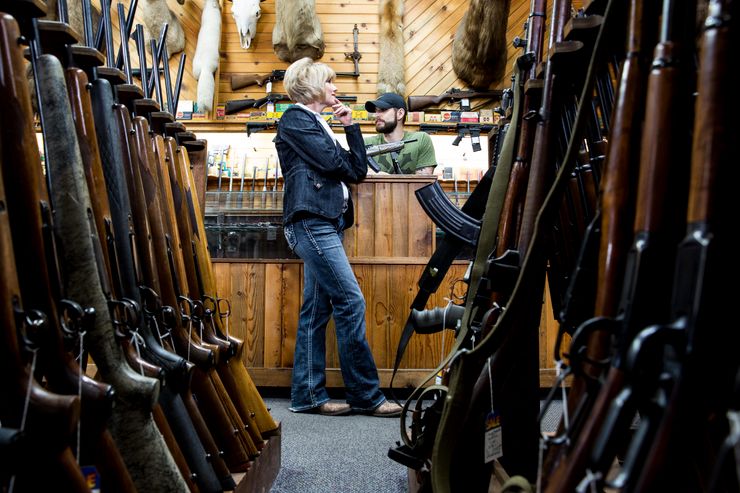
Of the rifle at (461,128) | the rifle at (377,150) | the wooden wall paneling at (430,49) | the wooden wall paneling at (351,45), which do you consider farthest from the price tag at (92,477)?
the wooden wall paneling at (430,49)

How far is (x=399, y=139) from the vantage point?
166 inches

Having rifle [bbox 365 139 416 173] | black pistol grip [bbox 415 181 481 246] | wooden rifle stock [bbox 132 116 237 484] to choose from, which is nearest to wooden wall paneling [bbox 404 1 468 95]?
rifle [bbox 365 139 416 173]

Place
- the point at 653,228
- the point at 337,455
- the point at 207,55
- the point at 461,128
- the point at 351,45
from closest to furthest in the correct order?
the point at 653,228 < the point at 337,455 < the point at 461,128 < the point at 207,55 < the point at 351,45

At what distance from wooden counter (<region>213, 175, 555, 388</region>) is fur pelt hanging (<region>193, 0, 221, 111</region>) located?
2498 millimetres

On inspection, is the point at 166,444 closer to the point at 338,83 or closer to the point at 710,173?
the point at 710,173

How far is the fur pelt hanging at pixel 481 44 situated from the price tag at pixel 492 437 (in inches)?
171

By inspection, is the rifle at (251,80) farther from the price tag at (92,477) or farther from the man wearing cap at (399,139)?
the price tag at (92,477)

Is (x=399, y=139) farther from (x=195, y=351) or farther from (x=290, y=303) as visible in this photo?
(x=195, y=351)

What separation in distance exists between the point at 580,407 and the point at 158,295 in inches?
41.1

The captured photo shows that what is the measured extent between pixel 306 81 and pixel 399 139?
Result: 60.8 inches

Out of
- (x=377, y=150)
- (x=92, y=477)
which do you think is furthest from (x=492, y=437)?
(x=377, y=150)

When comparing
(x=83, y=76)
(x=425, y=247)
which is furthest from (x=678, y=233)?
(x=425, y=247)

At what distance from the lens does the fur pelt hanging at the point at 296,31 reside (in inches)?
200

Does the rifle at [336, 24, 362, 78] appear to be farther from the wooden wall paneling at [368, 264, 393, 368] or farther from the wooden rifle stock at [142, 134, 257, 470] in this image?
the wooden rifle stock at [142, 134, 257, 470]
